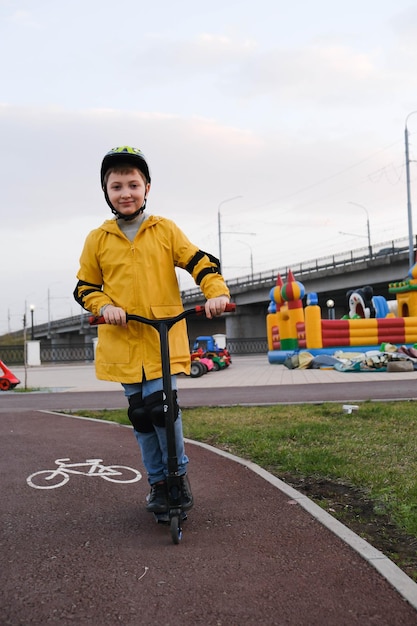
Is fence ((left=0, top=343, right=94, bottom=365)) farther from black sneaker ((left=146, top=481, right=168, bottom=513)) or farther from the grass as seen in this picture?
black sneaker ((left=146, top=481, right=168, bottom=513))

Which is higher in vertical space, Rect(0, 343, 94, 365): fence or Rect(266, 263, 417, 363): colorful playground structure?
Rect(266, 263, 417, 363): colorful playground structure

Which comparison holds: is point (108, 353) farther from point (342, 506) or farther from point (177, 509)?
point (342, 506)

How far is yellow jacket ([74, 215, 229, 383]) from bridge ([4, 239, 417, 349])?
31.0m

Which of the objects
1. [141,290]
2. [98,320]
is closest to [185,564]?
[98,320]

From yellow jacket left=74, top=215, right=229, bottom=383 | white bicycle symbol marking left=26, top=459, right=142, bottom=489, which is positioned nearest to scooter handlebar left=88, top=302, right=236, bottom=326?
yellow jacket left=74, top=215, right=229, bottom=383

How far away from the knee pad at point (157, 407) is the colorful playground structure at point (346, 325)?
56.4 ft

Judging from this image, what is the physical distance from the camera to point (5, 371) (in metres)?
15.7

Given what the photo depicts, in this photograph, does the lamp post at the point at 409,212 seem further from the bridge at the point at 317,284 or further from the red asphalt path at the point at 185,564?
the red asphalt path at the point at 185,564

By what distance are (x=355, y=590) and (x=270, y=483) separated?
1835 millimetres

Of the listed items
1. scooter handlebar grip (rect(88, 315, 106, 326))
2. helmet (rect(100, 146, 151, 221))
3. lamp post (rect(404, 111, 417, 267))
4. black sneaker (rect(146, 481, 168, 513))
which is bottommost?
black sneaker (rect(146, 481, 168, 513))

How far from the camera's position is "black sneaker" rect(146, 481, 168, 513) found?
3.45 meters

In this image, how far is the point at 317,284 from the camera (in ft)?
151

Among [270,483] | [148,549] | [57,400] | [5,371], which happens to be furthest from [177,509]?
[5,371]

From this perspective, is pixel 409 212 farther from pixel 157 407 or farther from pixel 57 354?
pixel 157 407
